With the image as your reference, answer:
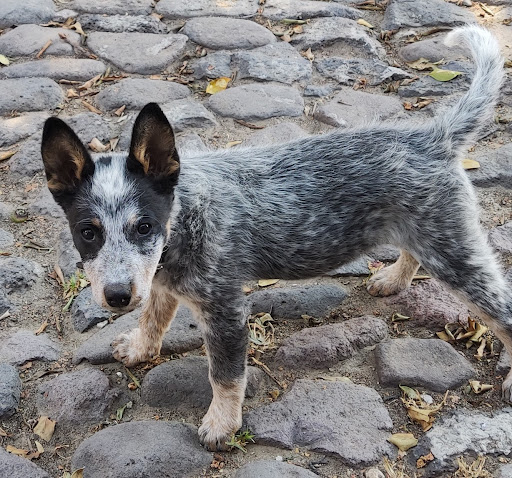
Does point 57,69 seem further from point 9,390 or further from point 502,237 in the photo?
point 502,237

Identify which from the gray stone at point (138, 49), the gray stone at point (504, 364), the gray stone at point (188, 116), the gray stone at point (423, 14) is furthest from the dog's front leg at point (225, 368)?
the gray stone at point (423, 14)

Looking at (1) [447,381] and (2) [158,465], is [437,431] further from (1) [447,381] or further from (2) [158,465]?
(2) [158,465]

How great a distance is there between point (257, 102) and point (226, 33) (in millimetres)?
1065

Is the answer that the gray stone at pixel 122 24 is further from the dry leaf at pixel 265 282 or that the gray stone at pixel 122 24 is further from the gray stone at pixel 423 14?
the dry leaf at pixel 265 282

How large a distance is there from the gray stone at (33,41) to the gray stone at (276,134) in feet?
6.35

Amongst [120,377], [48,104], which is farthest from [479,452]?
[48,104]

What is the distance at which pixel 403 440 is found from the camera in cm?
323

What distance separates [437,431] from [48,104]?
3710 millimetres

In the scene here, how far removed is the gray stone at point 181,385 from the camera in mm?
3521

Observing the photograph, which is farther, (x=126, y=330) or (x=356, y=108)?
(x=356, y=108)

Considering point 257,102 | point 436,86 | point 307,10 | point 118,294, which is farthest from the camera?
point 307,10

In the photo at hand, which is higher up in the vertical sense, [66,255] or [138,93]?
[138,93]

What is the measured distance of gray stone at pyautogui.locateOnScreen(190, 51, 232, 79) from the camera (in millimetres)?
5602

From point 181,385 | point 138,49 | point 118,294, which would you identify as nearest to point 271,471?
point 181,385
